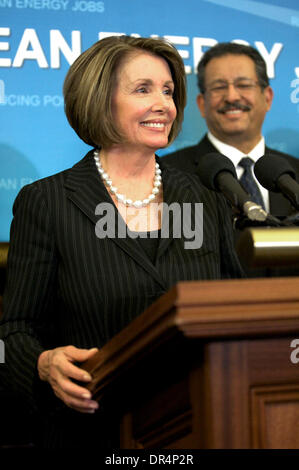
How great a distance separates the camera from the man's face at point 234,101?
125 inches

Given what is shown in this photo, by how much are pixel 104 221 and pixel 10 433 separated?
3.17ft

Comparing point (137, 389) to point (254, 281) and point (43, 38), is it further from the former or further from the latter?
point (43, 38)

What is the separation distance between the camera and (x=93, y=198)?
5.54ft

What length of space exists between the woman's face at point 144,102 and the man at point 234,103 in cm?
125

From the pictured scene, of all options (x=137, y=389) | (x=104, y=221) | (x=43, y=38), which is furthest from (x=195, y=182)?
(x=43, y=38)

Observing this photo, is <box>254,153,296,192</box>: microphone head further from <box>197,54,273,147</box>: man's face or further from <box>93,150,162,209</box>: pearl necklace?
<box>197,54,273,147</box>: man's face

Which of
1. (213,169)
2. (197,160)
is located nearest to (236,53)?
(197,160)

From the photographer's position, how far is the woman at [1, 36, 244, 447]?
1528 mm

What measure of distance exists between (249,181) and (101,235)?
156 cm

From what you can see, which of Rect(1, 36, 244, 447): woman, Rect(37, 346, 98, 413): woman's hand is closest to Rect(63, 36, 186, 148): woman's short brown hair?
Rect(1, 36, 244, 447): woman
